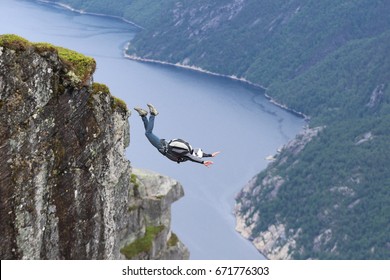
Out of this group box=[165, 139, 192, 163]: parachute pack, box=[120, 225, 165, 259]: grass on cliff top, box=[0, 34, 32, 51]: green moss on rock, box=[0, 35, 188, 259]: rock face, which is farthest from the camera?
box=[120, 225, 165, 259]: grass on cliff top

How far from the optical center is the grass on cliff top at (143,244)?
5531 centimetres

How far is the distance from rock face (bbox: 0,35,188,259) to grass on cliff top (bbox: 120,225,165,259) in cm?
2409

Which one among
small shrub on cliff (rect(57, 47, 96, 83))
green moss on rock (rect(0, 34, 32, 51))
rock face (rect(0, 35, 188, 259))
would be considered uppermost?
green moss on rock (rect(0, 34, 32, 51))

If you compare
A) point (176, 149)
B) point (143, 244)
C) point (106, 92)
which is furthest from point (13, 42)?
point (143, 244)

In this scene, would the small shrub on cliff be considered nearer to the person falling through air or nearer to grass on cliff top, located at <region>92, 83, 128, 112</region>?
grass on cliff top, located at <region>92, 83, 128, 112</region>

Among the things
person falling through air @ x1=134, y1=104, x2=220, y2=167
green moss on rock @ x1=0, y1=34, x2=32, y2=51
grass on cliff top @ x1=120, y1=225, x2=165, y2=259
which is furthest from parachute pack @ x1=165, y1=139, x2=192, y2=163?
grass on cliff top @ x1=120, y1=225, x2=165, y2=259

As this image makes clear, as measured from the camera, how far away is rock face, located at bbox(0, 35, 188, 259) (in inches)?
992

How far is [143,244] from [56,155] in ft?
102

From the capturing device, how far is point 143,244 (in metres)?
57.0

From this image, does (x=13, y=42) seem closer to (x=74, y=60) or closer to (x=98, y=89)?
(x=74, y=60)

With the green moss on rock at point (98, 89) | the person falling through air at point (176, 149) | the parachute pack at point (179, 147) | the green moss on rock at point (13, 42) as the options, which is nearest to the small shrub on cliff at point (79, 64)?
the green moss on rock at point (98, 89)
